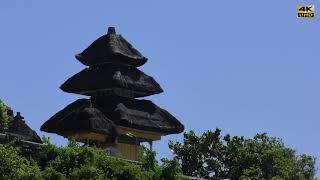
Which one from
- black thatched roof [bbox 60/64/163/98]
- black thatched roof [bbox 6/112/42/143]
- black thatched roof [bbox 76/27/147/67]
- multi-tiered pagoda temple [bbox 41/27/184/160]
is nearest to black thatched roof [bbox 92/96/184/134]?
multi-tiered pagoda temple [bbox 41/27/184/160]

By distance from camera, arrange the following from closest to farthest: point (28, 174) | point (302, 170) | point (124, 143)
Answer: point (28, 174)
point (124, 143)
point (302, 170)

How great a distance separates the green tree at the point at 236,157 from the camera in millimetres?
52459

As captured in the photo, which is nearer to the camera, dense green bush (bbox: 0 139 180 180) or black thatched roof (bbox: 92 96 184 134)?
dense green bush (bbox: 0 139 180 180)

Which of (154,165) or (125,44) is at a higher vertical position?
(125,44)

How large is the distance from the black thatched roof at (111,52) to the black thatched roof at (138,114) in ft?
7.81

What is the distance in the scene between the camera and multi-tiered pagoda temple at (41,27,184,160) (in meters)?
48.5

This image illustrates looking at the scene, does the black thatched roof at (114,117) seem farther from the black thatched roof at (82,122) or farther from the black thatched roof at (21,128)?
the black thatched roof at (21,128)

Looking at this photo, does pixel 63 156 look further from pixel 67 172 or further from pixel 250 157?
pixel 250 157

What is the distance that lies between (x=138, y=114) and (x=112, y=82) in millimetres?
2386

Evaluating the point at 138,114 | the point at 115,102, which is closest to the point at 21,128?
the point at 115,102

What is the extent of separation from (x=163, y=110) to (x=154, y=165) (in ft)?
78.5

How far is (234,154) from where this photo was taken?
180ft

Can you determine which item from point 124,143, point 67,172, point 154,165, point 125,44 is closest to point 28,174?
point 67,172

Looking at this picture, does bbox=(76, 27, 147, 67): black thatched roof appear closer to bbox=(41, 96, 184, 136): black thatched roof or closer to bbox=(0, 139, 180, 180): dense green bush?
bbox=(41, 96, 184, 136): black thatched roof
